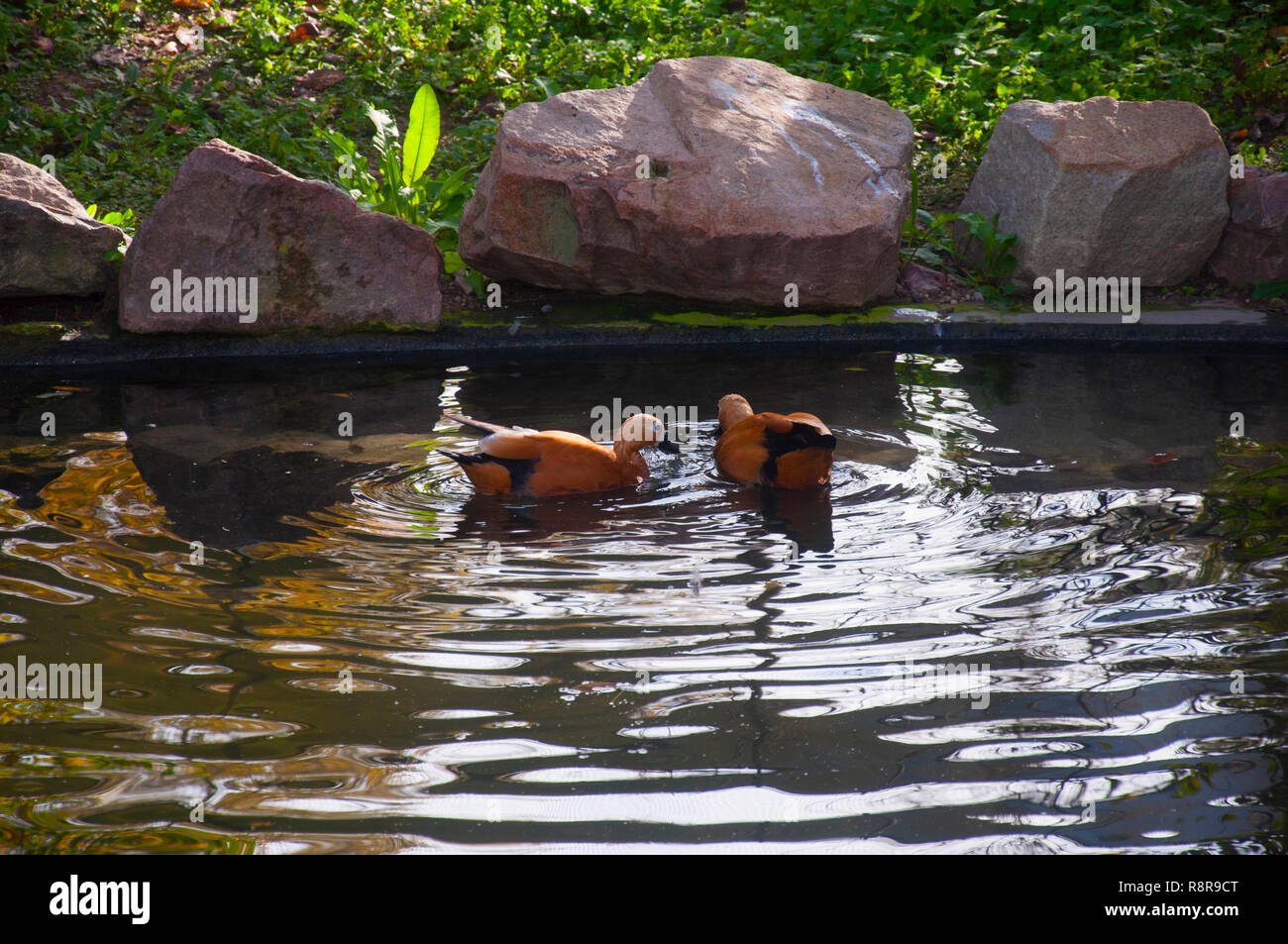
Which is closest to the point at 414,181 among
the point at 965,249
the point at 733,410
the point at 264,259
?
the point at 264,259

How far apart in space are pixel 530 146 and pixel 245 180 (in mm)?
1816

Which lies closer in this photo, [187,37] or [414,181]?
[414,181]

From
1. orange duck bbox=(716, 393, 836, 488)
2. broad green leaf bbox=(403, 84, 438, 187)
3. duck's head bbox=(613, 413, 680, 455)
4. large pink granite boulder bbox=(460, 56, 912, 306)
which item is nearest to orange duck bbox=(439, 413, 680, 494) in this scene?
duck's head bbox=(613, 413, 680, 455)

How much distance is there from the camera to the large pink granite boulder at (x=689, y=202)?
23.4 ft

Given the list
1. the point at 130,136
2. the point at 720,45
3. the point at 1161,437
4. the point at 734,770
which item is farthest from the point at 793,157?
the point at 130,136

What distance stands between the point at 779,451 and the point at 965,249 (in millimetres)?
4374

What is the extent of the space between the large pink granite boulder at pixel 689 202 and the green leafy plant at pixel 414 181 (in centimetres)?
78

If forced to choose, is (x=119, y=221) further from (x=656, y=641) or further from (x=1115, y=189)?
(x=1115, y=189)

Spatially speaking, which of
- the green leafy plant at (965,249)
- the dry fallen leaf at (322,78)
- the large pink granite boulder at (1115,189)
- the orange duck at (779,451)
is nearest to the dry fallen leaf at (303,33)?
the dry fallen leaf at (322,78)

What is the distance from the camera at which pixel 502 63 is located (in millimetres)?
11164

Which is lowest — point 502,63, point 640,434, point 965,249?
point 640,434

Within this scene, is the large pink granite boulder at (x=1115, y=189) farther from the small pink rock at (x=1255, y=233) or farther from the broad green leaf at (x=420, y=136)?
the broad green leaf at (x=420, y=136)

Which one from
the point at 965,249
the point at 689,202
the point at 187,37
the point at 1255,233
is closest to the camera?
the point at 689,202

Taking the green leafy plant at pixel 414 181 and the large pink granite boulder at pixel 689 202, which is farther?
the green leafy plant at pixel 414 181
